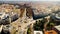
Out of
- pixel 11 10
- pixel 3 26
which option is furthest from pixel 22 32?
pixel 11 10

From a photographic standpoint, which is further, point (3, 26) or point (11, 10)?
point (11, 10)

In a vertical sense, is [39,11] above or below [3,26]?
above

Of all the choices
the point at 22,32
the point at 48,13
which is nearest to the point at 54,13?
the point at 48,13

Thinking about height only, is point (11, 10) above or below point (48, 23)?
above

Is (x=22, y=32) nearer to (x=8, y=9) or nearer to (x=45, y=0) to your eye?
(x=8, y=9)

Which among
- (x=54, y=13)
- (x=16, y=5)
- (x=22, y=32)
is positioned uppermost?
(x=16, y=5)

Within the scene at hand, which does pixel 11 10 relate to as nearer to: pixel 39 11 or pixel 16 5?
pixel 16 5
